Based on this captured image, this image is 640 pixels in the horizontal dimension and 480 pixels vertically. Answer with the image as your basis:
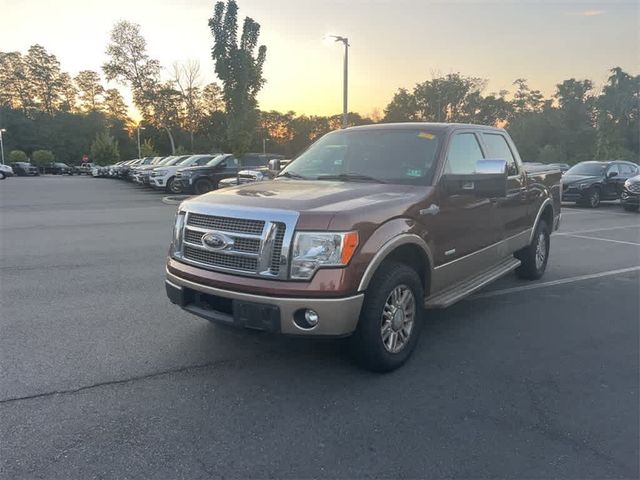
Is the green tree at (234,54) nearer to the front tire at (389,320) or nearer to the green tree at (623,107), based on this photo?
the front tire at (389,320)

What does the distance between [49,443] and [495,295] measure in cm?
505

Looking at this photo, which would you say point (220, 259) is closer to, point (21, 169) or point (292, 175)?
point (292, 175)

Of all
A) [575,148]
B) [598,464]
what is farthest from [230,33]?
[575,148]

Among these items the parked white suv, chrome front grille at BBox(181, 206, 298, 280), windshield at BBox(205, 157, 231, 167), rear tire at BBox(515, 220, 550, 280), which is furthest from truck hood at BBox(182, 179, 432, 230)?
the parked white suv

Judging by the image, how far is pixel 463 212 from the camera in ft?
15.5

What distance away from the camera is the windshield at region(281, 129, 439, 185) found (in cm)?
455

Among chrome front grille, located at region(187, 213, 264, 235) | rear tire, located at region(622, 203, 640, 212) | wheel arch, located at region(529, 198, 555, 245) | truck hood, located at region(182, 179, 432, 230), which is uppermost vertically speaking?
truck hood, located at region(182, 179, 432, 230)

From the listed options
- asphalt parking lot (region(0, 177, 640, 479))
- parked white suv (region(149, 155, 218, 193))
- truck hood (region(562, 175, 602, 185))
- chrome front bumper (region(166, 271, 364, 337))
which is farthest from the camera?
parked white suv (region(149, 155, 218, 193))

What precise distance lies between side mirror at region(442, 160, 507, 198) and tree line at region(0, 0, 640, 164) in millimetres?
37125

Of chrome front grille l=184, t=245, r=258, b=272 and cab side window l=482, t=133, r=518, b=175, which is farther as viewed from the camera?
cab side window l=482, t=133, r=518, b=175

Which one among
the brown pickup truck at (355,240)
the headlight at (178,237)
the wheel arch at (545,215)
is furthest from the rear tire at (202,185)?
the headlight at (178,237)

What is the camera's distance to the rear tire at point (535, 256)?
6.78 metres

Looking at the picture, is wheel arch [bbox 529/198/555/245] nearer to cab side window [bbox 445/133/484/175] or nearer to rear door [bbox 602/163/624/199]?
cab side window [bbox 445/133/484/175]

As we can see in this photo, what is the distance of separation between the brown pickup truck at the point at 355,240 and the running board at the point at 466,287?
0.02 m
